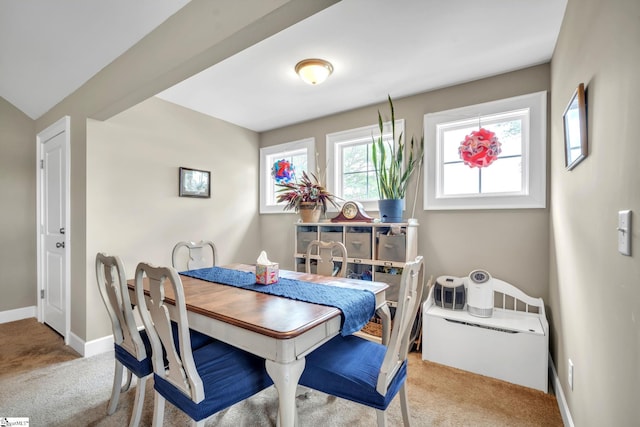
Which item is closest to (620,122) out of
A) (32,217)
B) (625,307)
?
(625,307)

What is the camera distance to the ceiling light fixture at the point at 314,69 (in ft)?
7.25

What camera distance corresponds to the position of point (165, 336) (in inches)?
48.9

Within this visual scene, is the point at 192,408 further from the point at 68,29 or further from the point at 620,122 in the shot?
the point at 68,29

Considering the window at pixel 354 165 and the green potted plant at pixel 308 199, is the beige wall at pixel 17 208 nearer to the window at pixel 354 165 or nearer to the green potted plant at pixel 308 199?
the green potted plant at pixel 308 199

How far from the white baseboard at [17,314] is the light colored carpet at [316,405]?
1.53 meters

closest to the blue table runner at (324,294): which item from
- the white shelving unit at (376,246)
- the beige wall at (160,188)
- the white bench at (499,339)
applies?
the white shelving unit at (376,246)

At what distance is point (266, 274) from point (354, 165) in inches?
72.2

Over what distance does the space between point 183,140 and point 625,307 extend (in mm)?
3470

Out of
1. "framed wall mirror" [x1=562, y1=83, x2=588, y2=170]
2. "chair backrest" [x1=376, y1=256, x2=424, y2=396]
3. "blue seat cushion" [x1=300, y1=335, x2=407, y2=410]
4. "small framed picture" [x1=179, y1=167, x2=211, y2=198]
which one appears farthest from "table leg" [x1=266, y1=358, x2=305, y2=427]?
"small framed picture" [x1=179, y1=167, x2=211, y2=198]

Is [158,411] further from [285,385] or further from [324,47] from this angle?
[324,47]

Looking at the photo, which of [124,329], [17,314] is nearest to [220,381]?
[124,329]

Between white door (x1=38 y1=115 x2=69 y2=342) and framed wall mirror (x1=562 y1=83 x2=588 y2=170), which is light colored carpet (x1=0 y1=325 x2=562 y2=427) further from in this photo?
framed wall mirror (x1=562 y1=83 x2=588 y2=170)

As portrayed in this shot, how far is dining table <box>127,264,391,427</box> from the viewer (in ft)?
3.76

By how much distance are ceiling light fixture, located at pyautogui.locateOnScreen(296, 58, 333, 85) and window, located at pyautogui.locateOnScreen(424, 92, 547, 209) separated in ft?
3.55
